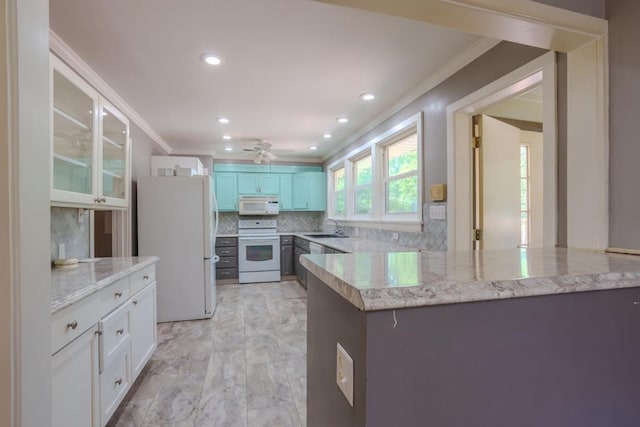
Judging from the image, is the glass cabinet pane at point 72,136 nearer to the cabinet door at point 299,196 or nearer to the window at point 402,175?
the window at point 402,175

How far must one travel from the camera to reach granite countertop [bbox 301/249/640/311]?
59 cm

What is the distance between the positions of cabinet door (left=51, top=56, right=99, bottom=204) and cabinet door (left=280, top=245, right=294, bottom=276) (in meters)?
3.73

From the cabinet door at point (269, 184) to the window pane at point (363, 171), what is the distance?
1845 millimetres

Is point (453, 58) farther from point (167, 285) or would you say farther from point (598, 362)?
point (167, 285)

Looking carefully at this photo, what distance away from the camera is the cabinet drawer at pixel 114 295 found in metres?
1.63

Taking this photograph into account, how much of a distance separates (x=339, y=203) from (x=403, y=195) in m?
2.25

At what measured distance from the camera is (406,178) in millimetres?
3250

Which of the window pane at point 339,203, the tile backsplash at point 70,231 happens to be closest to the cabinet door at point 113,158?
the tile backsplash at point 70,231

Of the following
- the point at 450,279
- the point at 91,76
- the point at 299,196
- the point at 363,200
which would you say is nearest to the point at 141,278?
the point at 91,76

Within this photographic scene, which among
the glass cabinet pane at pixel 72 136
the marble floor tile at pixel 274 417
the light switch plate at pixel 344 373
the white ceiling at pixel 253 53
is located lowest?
the marble floor tile at pixel 274 417

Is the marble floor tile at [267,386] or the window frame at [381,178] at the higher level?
the window frame at [381,178]

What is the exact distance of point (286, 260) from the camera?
5609 millimetres

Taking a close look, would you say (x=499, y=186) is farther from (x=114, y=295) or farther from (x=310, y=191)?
(x=310, y=191)

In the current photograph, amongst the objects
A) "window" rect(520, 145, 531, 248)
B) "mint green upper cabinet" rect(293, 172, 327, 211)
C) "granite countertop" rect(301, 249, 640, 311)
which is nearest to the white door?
"window" rect(520, 145, 531, 248)
